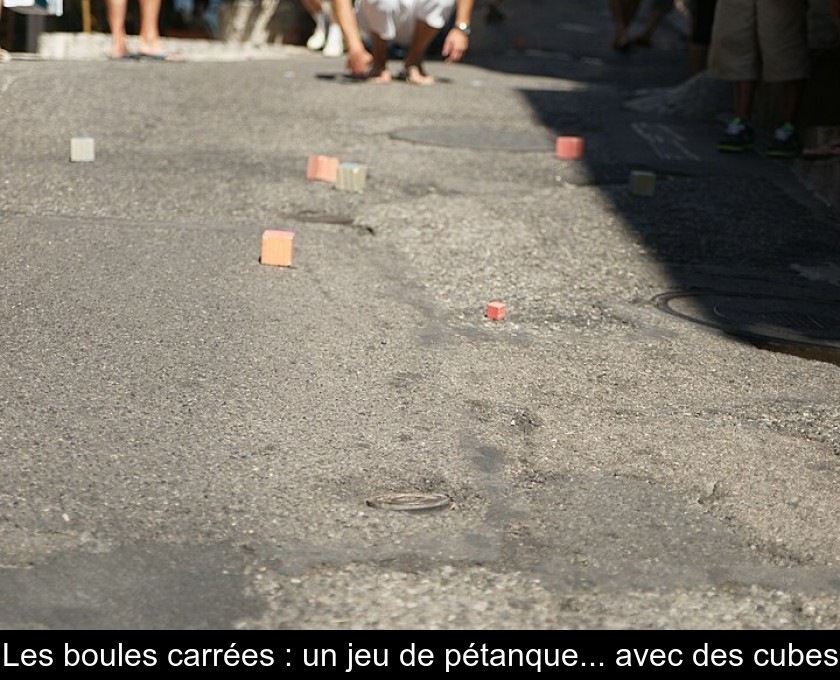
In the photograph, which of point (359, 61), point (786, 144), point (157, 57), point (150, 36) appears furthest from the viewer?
point (150, 36)

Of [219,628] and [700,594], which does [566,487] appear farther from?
[219,628]

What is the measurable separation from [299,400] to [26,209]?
3.06m

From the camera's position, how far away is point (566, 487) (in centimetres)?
414

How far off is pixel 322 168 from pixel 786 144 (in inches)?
130

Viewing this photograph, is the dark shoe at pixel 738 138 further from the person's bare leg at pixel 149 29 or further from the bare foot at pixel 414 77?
the person's bare leg at pixel 149 29

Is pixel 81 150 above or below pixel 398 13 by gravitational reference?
above

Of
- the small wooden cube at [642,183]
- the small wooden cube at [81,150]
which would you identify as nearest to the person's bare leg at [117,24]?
the small wooden cube at [81,150]

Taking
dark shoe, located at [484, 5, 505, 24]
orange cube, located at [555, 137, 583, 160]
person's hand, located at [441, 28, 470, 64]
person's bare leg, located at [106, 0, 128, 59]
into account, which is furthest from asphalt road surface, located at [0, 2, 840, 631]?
dark shoe, located at [484, 5, 505, 24]

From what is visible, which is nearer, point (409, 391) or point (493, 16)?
point (409, 391)

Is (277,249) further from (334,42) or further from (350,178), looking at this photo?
(334,42)

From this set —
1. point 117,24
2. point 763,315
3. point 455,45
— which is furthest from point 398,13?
point 763,315

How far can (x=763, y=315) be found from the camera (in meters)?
6.22

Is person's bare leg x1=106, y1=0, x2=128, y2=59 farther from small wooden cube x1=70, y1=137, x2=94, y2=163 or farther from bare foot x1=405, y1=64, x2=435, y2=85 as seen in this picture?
small wooden cube x1=70, y1=137, x2=94, y2=163
